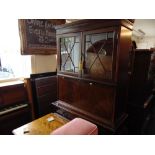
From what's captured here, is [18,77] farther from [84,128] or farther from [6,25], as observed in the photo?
[84,128]

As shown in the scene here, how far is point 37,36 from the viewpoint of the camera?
2.25 m

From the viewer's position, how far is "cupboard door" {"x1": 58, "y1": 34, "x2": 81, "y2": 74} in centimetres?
164

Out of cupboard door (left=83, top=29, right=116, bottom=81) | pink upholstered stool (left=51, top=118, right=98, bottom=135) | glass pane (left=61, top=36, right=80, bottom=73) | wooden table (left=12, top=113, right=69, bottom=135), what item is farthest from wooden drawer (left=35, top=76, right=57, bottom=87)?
pink upholstered stool (left=51, top=118, right=98, bottom=135)

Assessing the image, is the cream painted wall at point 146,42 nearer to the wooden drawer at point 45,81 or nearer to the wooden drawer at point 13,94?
the wooden drawer at point 45,81

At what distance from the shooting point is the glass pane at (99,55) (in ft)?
4.66

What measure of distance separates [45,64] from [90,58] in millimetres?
1219

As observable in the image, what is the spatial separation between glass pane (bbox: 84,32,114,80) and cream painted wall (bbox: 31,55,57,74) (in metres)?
1.13

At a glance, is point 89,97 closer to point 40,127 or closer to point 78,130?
Answer: point 40,127

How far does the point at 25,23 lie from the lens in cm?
204

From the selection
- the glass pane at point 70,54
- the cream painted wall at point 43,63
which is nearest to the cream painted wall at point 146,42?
the cream painted wall at point 43,63

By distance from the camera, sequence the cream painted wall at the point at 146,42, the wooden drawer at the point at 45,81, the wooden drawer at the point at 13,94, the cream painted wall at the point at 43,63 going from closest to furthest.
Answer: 1. the wooden drawer at the point at 13,94
2. the wooden drawer at the point at 45,81
3. the cream painted wall at the point at 43,63
4. the cream painted wall at the point at 146,42

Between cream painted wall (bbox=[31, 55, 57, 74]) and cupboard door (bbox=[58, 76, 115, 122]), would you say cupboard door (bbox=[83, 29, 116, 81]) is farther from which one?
cream painted wall (bbox=[31, 55, 57, 74])

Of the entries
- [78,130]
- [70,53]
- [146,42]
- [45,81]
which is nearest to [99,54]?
[70,53]
